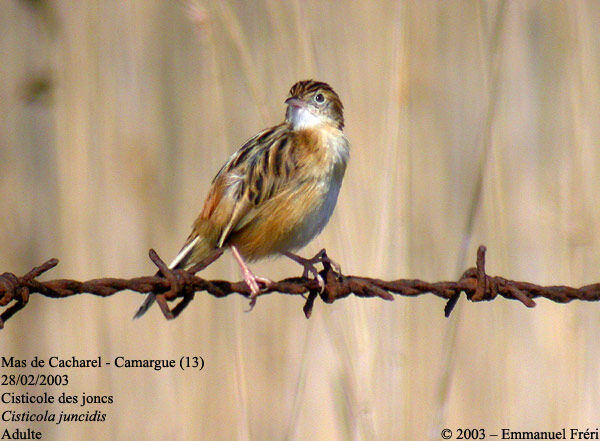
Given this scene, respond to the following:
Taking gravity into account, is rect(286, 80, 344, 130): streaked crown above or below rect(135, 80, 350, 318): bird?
above

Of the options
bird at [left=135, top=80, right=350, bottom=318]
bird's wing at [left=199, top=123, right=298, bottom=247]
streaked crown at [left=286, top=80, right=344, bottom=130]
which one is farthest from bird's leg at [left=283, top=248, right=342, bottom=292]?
streaked crown at [left=286, top=80, right=344, bottom=130]

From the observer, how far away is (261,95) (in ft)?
13.0

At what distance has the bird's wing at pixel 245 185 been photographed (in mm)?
3928

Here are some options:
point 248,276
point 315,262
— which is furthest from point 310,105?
point 248,276

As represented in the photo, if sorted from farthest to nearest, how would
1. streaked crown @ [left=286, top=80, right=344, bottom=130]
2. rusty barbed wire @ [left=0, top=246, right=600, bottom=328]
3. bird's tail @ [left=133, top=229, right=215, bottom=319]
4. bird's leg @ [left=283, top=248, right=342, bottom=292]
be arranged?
streaked crown @ [left=286, top=80, right=344, bottom=130] → bird's tail @ [left=133, top=229, right=215, bottom=319] → bird's leg @ [left=283, top=248, right=342, bottom=292] → rusty barbed wire @ [left=0, top=246, right=600, bottom=328]

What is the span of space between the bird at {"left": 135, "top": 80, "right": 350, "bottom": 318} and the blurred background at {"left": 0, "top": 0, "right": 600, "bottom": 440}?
178mm

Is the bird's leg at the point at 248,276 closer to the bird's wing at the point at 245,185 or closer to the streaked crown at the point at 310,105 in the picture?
the bird's wing at the point at 245,185

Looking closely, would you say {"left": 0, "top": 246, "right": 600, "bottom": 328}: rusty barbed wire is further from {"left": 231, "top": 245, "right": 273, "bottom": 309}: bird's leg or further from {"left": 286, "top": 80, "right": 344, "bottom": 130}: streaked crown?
{"left": 286, "top": 80, "right": 344, "bottom": 130}: streaked crown

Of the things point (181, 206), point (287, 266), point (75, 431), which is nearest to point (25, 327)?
point (75, 431)

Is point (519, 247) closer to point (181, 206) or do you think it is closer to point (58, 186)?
point (181, 206)

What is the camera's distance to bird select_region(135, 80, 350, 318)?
12.9 feet

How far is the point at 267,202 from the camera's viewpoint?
395cm

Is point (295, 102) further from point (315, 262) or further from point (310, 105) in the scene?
point (315, 262)

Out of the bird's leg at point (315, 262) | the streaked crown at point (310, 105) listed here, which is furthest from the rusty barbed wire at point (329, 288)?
the streaked crown at point (310, 105)
